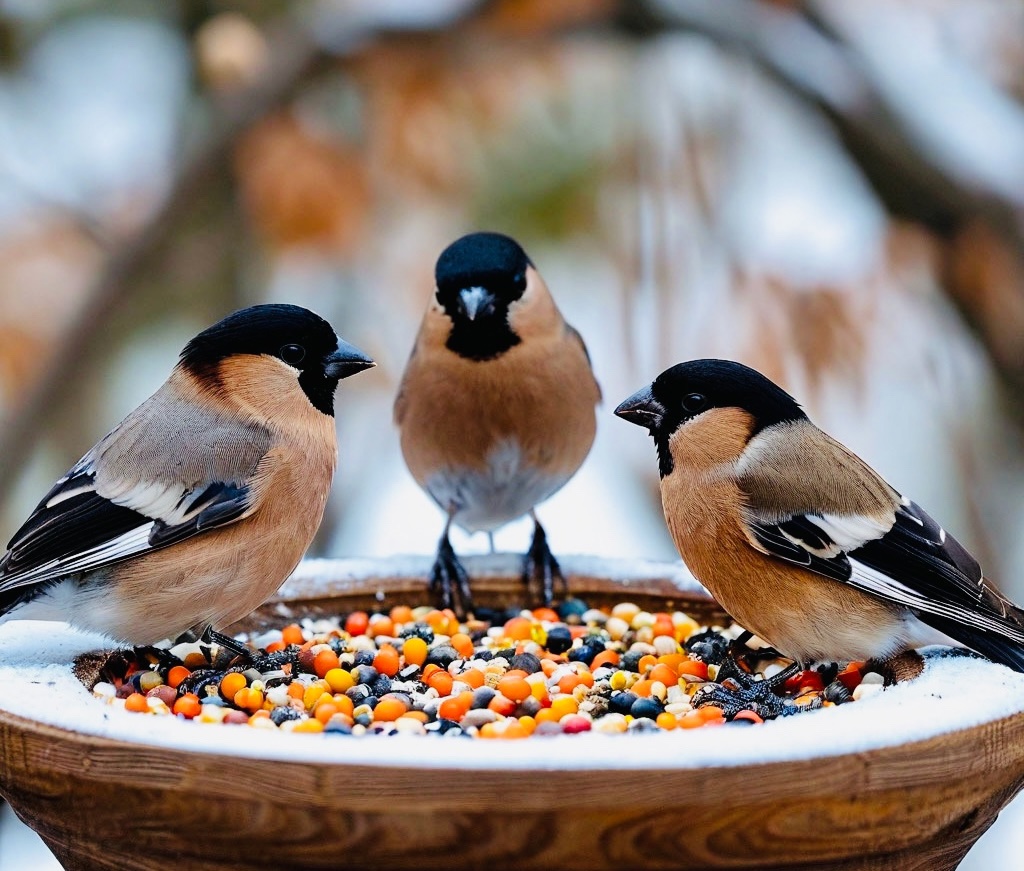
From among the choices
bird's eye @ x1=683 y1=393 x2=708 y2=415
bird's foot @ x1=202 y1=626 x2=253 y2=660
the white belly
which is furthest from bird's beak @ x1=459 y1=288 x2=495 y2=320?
bird's foot @ x1=202 y1=626 x2=253 y2=660

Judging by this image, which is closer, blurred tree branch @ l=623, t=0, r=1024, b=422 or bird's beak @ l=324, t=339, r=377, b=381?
bird's beak @ l=324, t=339, r=377, b=381

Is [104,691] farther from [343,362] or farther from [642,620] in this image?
[642,620]

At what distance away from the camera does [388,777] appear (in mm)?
1824

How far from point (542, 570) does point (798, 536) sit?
3.23 feet

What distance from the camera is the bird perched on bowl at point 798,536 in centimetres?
263

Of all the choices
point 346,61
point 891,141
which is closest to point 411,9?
point 346,61

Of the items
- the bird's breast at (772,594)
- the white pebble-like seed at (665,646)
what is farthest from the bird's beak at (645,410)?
the white pebble-like seed at (665,646)

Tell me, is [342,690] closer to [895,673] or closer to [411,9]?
[895,673]

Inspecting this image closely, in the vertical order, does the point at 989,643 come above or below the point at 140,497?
below

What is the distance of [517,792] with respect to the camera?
1.81 m

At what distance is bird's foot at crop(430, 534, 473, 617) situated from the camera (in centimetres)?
347

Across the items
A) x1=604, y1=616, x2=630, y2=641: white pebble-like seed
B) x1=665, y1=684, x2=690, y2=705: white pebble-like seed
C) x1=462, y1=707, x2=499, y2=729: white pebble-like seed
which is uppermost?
x1=462, y1=707, x2=499, y2=729: white pebble-like seed

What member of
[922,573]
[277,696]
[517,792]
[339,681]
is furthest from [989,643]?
[277,696]

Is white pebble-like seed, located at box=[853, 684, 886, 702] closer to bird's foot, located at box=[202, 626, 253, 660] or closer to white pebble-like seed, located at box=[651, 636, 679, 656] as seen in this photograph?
white pebble-like seed, located at box=[651, 636, 679, 656]
